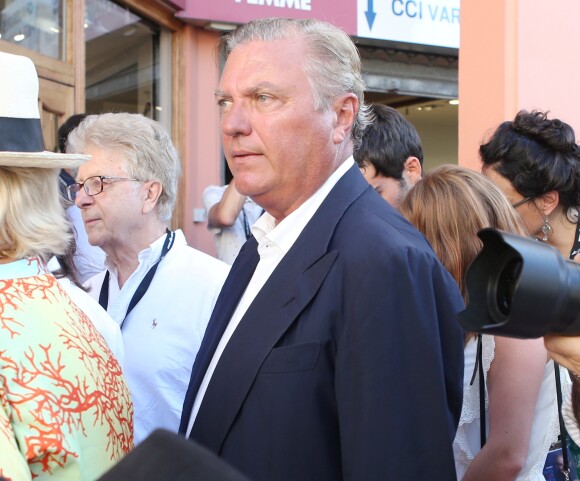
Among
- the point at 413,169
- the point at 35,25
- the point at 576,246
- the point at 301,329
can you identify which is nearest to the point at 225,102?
the point at 301,329

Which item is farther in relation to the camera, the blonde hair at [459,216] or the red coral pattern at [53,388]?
the blonde hair at [459,216]

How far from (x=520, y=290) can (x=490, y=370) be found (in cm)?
108

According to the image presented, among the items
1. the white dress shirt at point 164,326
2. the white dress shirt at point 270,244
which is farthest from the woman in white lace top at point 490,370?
the white dress shirt at point 164,326

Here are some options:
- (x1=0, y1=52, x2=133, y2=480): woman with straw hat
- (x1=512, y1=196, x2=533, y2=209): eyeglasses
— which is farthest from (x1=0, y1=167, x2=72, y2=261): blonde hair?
(x1=512, y1=196, x2=533, y2=209): eyeglasses

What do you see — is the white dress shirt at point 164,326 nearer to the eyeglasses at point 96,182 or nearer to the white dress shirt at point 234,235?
the eyeglasses at point 96,182

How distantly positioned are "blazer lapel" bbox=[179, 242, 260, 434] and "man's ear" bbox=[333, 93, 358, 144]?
0.39m

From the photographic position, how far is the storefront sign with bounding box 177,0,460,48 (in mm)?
6594

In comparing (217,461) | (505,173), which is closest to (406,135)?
(505,173)

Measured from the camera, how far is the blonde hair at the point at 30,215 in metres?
1.67

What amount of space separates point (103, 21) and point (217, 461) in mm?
5944

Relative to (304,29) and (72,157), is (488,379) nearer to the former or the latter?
(304,29)

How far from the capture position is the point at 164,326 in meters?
2.69

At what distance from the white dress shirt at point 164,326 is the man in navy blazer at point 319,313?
67cm

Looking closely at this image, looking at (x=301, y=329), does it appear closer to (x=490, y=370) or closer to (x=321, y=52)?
(x=321, y=52)
